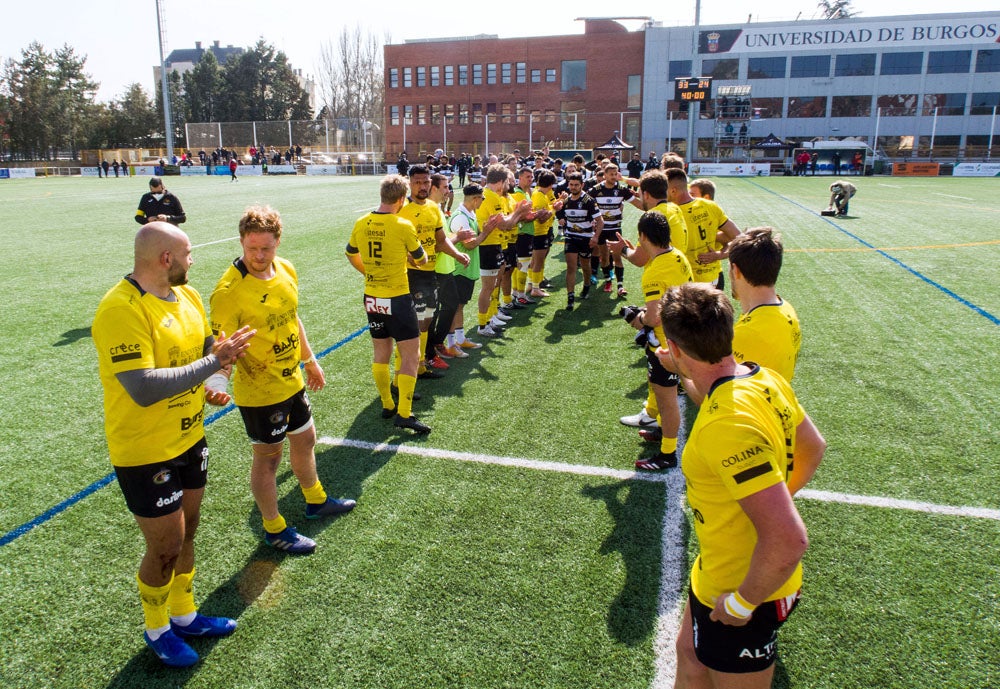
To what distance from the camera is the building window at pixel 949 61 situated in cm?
5650

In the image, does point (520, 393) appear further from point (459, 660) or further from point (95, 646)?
point (95, 646)

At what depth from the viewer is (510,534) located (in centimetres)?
440

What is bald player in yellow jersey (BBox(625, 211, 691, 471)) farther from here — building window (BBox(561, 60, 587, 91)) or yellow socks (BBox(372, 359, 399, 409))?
building window (BBox(561, 60, 587, 91))

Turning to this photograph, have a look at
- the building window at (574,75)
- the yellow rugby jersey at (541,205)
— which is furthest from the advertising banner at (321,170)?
the yellow rugby jersey at (541,205)

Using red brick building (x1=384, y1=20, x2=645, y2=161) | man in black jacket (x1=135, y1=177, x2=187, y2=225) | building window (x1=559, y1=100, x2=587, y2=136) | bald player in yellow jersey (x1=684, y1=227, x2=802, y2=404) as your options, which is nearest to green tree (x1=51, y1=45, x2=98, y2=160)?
red brick building (x1=384, y1=20, x2=645, y2=161)

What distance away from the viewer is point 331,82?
82250 mm

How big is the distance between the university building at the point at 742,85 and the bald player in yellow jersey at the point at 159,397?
190 feet

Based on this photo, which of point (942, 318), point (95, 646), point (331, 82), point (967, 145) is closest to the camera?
point (95, 646)

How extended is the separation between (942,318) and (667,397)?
287 inches

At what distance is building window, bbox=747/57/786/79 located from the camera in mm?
59438

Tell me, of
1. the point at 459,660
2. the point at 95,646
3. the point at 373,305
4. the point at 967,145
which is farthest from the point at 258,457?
the point at 967,145

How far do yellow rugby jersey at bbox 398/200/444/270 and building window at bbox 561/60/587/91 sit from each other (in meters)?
65.1

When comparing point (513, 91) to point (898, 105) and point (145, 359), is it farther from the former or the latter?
point (145, 359)

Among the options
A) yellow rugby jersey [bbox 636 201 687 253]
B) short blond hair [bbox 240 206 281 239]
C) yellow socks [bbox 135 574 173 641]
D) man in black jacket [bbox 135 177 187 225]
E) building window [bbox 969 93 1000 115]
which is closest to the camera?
yellow socks [bbox 135 574 173 641]
